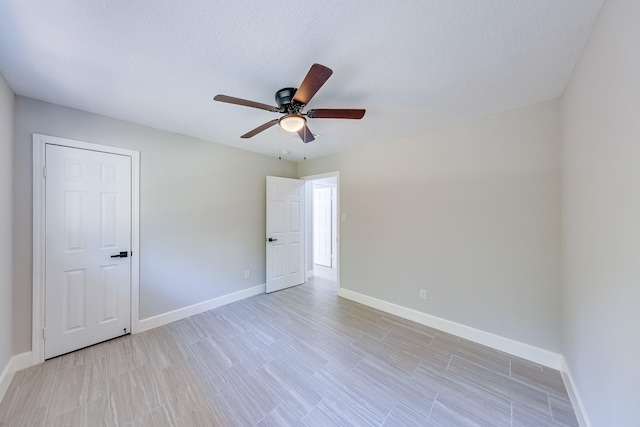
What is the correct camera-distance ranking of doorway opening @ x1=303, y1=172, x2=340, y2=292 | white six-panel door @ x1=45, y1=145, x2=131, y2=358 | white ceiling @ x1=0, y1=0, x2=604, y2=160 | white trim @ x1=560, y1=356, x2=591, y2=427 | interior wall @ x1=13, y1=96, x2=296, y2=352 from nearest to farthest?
white ceiling @ x1=0, y1=0, x2=604, y2=160 < white trim @ x1=560, y1=356, x2=591, y2=427 < interior wall @ x1=13, y1=96, x2=296, y2=352 < white six-panel door @ x1=45, y1=145, x2=131, y2=358 < doorway opening @ x1=303, y1=172, x2=340, y2=292

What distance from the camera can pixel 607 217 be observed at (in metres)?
1.18

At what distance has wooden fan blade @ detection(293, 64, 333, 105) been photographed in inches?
49.7

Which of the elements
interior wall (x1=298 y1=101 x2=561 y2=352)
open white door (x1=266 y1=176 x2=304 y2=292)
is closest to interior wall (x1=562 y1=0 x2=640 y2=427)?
interior wall (x1=298 y1=101 x2=561 y2=352)

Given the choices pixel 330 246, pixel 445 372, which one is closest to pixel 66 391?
pixel 445 372

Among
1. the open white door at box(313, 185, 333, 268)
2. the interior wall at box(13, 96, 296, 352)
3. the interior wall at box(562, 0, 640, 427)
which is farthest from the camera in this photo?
the open white door at box(313, 185, 333, 268)

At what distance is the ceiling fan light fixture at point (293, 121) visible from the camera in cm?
175

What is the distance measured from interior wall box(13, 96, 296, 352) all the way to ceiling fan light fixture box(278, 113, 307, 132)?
193cm

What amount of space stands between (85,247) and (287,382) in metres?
2.42

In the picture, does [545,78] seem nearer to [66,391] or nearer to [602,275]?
[602,275]

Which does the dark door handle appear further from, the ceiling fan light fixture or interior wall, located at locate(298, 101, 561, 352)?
interior wall, located at locate(298, 101, 561, 352)

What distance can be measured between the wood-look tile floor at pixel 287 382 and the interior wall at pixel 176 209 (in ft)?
1.93

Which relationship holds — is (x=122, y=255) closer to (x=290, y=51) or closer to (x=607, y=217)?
(x=290, y=51)

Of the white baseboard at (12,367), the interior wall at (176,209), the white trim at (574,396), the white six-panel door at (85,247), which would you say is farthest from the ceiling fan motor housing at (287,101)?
the white baseboard at (12,367)

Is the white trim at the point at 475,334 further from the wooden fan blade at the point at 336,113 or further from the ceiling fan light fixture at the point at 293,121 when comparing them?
the ceiling fan light fixture at the point at 293,121
